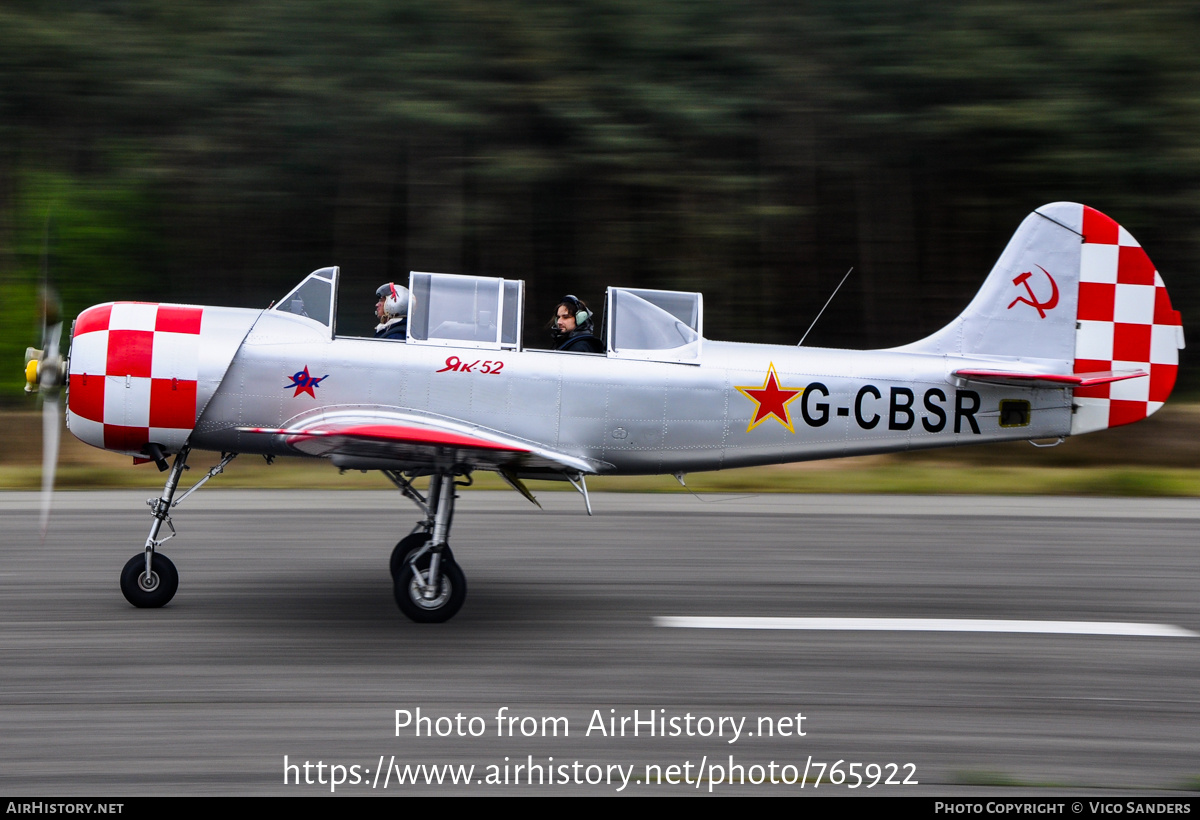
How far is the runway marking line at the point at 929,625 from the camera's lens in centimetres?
665

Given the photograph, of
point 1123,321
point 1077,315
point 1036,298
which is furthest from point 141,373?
point 1123,321

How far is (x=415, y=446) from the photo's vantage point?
5695 millimetres

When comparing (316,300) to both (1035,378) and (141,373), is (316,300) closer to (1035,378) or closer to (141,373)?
(141,373)

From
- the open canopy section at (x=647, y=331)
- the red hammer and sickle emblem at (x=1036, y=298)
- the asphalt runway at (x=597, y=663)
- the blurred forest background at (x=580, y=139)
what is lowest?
the asphalt runway at (x=597, y=663)

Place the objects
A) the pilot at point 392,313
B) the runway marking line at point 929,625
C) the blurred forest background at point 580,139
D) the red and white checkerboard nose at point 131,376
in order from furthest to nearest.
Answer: the blurred forest background at point 580,139
the runway marking line at point 929,625
the pilot at point 392,313
the red and white checkerboard nose at point 131,376

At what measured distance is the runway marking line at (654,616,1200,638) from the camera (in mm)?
6648

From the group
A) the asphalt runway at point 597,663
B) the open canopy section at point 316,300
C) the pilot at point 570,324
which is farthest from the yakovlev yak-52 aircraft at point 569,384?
the asphalt runway at point 597,663

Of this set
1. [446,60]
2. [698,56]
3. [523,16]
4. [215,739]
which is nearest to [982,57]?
[698,56]

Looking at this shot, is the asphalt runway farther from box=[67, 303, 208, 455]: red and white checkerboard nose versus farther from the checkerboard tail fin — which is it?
the checkerboard tail fin

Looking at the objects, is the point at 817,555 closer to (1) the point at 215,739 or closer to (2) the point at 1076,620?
(2) the point at 1076,620

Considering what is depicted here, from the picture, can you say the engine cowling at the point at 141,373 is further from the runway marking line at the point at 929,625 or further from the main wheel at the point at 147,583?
the runway marking line at the point at 929,625

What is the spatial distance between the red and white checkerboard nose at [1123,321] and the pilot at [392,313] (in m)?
4.45

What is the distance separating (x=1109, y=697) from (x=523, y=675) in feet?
10.5

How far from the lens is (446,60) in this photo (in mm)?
14352
